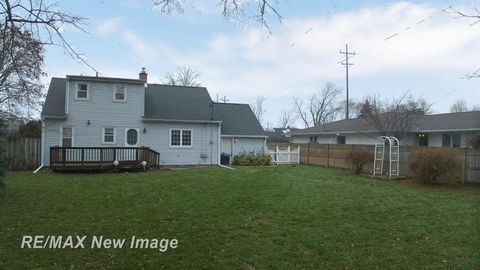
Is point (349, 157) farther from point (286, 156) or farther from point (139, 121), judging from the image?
point (139, 121)

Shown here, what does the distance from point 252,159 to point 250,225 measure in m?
16.2

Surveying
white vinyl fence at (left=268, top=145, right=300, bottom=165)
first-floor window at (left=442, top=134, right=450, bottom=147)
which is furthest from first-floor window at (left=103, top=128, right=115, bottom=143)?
first-floor window at (left=442, top=134, right=450, bottom=147)

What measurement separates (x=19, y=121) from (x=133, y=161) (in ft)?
24.5

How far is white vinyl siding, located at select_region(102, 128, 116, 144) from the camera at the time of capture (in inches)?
790

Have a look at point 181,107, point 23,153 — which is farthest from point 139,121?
point 23,153

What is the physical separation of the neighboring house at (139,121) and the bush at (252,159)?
84 centimetres

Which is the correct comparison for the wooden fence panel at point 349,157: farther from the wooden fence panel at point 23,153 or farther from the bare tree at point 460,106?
the bare tree at point 460,106

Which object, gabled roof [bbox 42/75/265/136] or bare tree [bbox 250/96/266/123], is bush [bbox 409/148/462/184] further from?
bare tree [bbox 250/96/266/123]

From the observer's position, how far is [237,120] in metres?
25.3

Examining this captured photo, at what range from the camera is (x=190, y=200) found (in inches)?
356

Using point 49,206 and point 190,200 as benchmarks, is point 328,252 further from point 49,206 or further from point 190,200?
point 49,206

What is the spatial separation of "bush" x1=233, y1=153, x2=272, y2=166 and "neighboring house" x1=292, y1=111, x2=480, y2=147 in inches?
347

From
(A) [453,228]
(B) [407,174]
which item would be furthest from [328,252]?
(B) [407,174]

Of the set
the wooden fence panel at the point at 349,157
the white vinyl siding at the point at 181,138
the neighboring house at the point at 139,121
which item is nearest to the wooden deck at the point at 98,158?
the neighboring house at the point at 139,121
